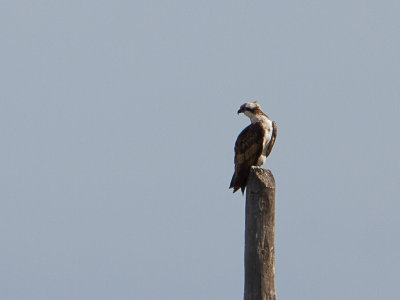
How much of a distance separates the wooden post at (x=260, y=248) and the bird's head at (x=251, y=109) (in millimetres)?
4435

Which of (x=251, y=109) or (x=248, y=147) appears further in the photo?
(x=251, y=109)

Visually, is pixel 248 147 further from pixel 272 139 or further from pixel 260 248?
pixel 260 248

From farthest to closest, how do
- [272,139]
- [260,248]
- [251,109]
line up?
[251,109] < [272,139] < [260,248]

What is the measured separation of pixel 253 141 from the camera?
1166 cm

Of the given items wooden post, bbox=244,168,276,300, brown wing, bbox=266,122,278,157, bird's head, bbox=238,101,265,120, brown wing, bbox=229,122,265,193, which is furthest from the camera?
bird's head, bbox=238,101,265,120

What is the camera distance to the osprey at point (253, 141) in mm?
11180

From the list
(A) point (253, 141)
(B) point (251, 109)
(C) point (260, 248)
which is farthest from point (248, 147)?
(C) point (260, 248)

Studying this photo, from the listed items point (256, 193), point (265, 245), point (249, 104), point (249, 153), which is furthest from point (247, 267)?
point (249, 104)

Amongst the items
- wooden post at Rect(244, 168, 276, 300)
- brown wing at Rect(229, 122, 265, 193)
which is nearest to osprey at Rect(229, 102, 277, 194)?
brown wing at Rect(229, 122, 265, 193)

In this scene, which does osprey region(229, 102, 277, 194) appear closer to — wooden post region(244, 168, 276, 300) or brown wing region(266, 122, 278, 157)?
brown wing region(266, 122, 278, 157)

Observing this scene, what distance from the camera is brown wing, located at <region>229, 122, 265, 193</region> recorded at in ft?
36.6

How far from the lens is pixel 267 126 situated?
12062 mm

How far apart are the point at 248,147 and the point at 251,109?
1.11 meters

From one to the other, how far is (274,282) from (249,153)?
3.89 meters
